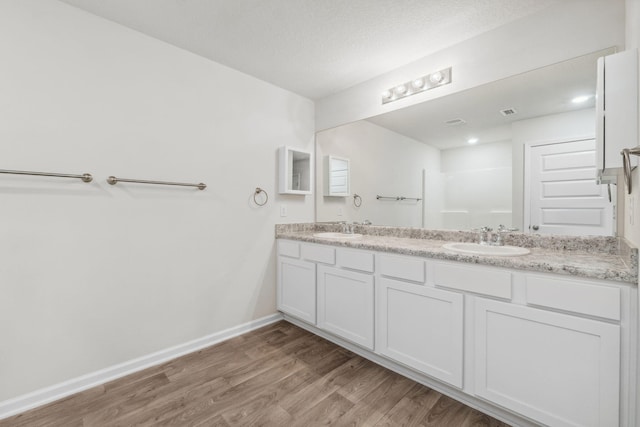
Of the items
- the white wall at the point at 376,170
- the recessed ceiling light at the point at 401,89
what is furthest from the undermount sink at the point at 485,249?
the recessed ceiling light at the point at 401,89

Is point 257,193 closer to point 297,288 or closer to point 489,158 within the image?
point 297,288

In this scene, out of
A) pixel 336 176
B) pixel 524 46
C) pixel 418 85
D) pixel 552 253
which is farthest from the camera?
pixel 336 176

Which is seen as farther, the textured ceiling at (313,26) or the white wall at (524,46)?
the textured ceiling at (313,26)

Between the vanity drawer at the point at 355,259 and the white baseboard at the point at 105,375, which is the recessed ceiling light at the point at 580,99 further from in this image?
the white baseboard at the point at 105,375

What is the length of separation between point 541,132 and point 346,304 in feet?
5.38

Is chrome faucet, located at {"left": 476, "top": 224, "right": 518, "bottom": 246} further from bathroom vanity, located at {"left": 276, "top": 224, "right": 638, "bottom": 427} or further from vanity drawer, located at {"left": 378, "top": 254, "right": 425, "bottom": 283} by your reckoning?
vanity drawer, located at {"left": 378, "top": 254, "right": 425, "bottom": 283}

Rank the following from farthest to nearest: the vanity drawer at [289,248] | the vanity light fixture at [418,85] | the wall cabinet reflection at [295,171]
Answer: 1. the wall cabinet reflection at [295,171]
2. the vanity drawer at [289,248]
3. the vanity light fixture at [418,85]

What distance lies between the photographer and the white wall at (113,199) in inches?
58.9

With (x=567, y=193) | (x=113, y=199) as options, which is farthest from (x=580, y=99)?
(x=113, y=199)

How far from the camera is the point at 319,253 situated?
2236 millimetres

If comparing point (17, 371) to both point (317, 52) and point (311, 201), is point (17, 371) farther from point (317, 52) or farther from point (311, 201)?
point (317, 52)

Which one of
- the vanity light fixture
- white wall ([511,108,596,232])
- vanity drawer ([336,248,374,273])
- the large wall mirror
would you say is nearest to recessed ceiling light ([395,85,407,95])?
the vanity light fixture

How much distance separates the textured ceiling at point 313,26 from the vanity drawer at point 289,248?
1473mm

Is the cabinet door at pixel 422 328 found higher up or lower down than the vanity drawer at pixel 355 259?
lower down
